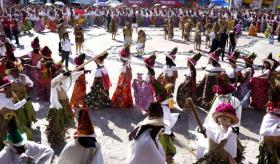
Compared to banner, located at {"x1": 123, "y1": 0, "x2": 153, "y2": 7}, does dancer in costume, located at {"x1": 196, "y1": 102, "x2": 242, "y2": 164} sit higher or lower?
lower

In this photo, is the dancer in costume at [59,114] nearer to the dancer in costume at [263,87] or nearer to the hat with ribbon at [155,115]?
the hat with ribbon at [155,115]

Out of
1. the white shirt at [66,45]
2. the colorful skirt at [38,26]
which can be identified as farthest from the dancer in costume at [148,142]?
the colorful skirt at [38,26]

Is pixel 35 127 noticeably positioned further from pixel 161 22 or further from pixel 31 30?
pixel 161 22

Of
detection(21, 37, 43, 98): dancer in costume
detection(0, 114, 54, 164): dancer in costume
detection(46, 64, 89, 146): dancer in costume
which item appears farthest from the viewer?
detection(21, 37, 43, 98): dancer in costume

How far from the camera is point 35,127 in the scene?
8836mm

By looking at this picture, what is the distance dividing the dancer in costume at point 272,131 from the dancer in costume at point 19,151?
3407 millimetres

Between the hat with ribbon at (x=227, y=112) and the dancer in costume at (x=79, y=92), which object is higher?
the hat with ribbon at (x=227, y=112)

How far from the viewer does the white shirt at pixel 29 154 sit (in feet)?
14.9

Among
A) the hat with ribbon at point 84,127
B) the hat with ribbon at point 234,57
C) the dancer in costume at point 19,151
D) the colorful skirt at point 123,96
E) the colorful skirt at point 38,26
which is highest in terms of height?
the hat with ribbon at point 84,127

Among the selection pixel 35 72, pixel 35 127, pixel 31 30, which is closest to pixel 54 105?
pixel 35 127

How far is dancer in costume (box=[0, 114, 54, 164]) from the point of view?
4504 millimetres

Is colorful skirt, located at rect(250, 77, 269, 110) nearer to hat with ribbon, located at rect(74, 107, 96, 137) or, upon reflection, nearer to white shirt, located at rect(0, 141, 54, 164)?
hat with ribbon, located at rect(74, 107, 96, 137)

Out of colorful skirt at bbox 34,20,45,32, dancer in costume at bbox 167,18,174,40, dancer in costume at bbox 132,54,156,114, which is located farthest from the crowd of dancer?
colorful skirt at bbox 34,20,45,32

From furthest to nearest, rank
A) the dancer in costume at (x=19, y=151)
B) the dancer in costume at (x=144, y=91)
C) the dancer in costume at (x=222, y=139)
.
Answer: the dancer in costume at (x=144, y=91)
the dancer in costume at (x=222, y=139)
the dancer in costume at (x=19, y=151)
